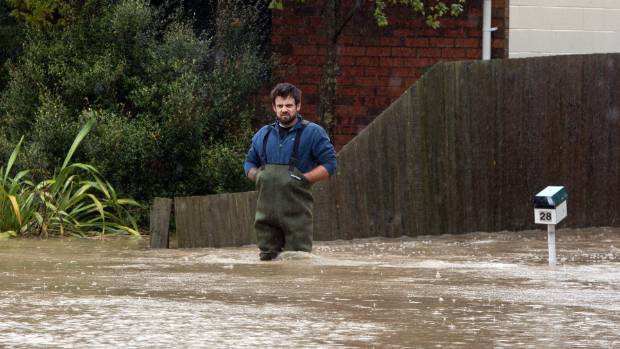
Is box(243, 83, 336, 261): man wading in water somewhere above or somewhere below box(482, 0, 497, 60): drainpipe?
below

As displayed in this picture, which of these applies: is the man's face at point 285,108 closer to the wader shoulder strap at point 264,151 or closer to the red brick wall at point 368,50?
the wader shoulder strap at point 264,151

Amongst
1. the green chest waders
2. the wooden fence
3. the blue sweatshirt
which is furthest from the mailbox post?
the wooden fence

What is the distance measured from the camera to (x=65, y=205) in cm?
1504

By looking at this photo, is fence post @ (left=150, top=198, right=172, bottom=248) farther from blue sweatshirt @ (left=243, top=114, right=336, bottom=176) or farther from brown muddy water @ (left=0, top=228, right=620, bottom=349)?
blue sweatshirt @ (left=243, top=114, right=336, bottom=176)

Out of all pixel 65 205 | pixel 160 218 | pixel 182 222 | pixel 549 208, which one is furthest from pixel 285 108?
pixel 65 205

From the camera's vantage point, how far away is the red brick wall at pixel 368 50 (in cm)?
1767

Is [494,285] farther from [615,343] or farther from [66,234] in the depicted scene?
[66,234]

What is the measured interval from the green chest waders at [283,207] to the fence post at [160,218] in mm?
2160

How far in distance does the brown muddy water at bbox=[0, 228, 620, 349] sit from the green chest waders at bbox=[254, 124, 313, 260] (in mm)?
168

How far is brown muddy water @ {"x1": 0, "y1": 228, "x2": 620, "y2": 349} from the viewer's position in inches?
280

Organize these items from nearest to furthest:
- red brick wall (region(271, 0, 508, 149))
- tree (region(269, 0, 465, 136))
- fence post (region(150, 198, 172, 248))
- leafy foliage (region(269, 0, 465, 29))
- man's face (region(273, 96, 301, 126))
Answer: man's face (region(273, 96, 301, 126)) < fence post (region(150, 198, 172, 248)) < leafy foliage (region(269, 0, 465, 29)) < tree (region(269, 0, 465, 136)) < red brick wall (region(271, 0, 508, 149))

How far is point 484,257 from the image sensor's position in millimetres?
12273

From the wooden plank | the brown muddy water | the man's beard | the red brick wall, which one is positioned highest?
the red brick wall

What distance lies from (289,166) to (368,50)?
663 cm
